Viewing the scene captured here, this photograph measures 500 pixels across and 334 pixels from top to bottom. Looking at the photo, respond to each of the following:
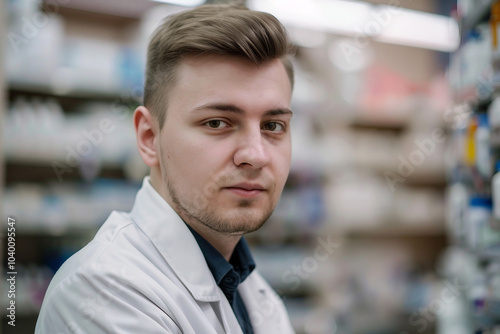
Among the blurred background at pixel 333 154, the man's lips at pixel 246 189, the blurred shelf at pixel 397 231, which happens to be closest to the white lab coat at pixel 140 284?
the man's lips at pixel 246 189

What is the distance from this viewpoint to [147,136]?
1.14 m

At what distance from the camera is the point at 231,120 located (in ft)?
3.36

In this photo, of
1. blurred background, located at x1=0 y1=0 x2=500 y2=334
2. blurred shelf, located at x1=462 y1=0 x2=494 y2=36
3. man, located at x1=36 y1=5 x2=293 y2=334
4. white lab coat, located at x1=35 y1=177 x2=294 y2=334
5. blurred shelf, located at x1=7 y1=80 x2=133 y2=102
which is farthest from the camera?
blurred shelf, located at x1=7 y1=80 x2=133 y2=102

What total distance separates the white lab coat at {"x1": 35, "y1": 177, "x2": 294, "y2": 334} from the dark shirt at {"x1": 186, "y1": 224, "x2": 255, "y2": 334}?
0.17 ft

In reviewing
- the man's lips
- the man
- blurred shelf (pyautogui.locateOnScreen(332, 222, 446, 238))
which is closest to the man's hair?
the man

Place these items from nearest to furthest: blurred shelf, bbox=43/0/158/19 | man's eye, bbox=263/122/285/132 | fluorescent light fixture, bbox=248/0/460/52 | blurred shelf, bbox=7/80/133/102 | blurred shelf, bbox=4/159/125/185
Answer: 1. man's eye, bbox=263/122/285/132
2. blurred shelf, bbox=7/80/133/102
3. blurred shelf, bbox=4/159/125/185
4. blurred shelf, bbox=43/0/158/19
5. fluorescent light fixture, bbox=248/0/460/52

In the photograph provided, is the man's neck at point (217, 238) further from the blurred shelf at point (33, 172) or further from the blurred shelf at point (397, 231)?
the blurred shelf at point (397, 231)

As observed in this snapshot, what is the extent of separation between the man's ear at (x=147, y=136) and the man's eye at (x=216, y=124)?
0.55 ft

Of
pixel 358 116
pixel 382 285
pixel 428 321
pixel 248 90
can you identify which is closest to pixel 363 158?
pixel 358 116

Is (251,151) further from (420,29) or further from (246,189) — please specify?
(420,29)

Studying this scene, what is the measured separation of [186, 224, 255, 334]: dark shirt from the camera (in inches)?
43.9

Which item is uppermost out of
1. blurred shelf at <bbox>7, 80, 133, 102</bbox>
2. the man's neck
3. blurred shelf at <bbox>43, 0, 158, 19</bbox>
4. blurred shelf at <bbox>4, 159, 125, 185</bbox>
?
blurred shelf at <bbox>43, 0, 158, 19</bbox>

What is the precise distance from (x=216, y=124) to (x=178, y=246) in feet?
0.99

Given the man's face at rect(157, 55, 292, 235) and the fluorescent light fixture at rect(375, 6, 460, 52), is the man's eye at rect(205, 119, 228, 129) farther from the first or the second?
the fluorescent light fixture at rect(375, 6, 460, 52)
